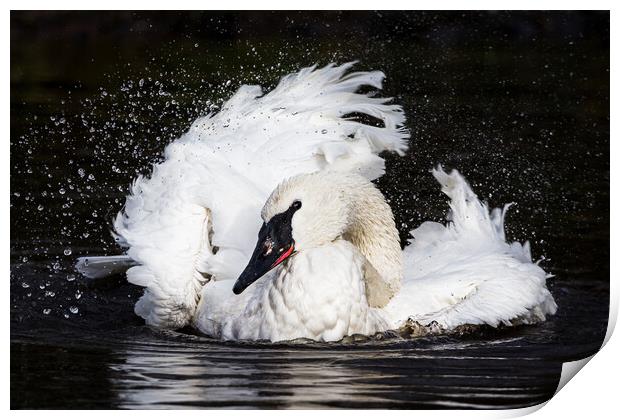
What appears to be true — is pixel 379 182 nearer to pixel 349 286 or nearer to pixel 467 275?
pixel 467 275

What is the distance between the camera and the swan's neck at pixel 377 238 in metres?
4.91

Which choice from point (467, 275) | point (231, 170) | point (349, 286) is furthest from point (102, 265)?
point (467, 275)

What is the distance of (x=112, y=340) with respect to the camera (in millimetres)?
4828

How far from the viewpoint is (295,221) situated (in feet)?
15.5

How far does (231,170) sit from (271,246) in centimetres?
68

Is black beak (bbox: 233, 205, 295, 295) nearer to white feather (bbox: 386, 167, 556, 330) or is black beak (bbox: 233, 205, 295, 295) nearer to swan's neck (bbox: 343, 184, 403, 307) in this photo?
swan's neck (bbox: 343, 184, 403, 307)

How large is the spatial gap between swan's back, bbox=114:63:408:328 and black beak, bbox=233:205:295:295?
319mm

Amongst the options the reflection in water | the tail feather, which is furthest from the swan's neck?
the tail feather

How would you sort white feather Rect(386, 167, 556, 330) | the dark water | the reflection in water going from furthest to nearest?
white feather Rect(386, 167, 556, 330) < the dark water < the reflection in water

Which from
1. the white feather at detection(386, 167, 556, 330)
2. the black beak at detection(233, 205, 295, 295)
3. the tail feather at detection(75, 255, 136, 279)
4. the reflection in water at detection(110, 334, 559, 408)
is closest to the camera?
the reflection in water at detection(110, 334, 559, 408)

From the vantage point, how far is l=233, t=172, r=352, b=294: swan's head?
4.70 meters
